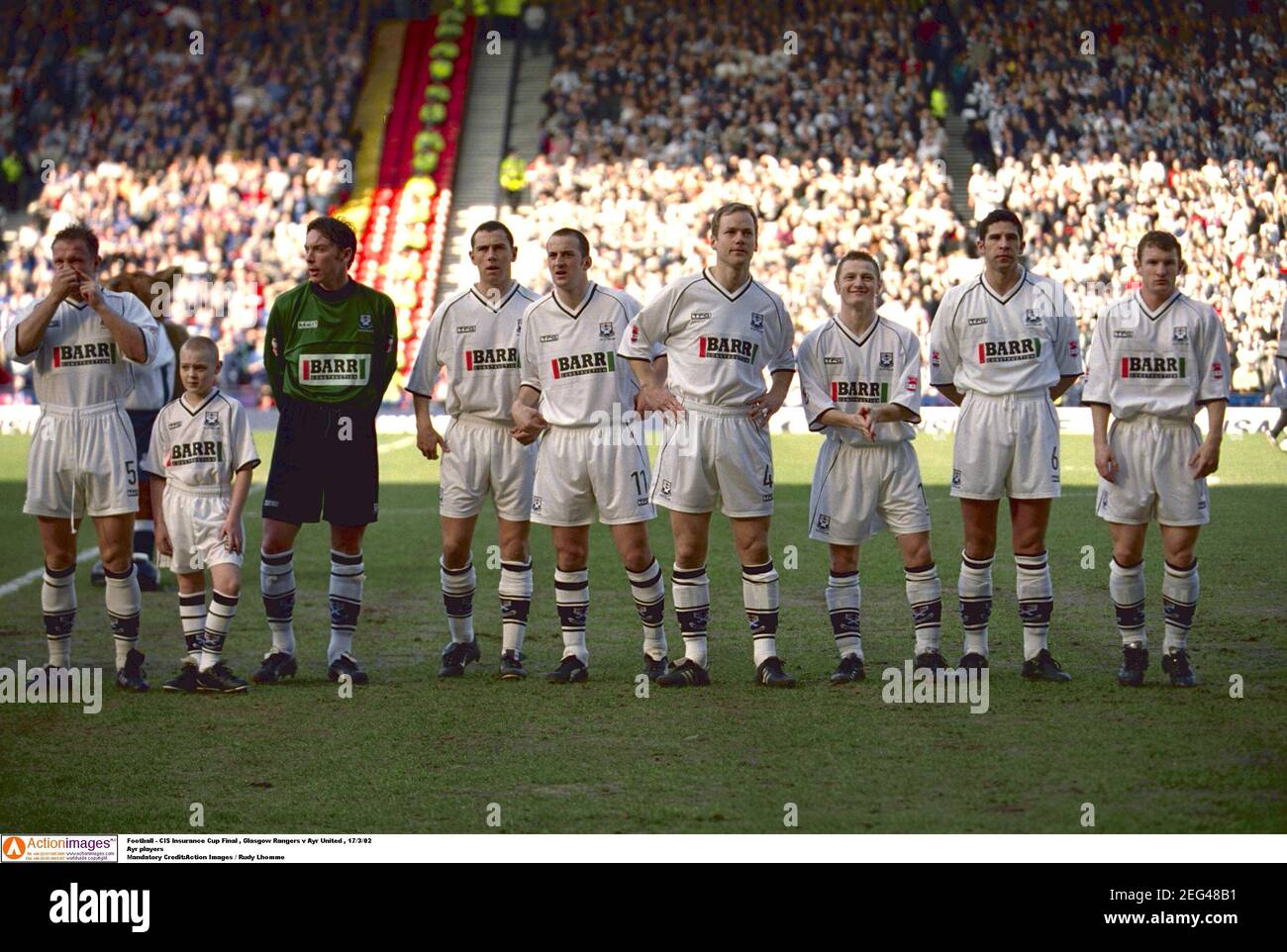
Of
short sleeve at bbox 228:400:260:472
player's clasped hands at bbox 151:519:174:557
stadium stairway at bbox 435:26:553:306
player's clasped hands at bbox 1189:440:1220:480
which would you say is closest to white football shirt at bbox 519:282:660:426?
short sleeve at bbox 228:400:260:472

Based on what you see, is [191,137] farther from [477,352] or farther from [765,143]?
[477,352]

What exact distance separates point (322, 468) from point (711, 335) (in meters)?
1.87

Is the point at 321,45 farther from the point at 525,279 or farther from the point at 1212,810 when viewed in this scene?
the point at 1212,810

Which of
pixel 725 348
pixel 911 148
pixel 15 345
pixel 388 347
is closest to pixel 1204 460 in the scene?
pixel 725 348

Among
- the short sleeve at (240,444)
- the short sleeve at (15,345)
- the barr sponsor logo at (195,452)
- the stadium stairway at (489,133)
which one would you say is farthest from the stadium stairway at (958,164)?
the short sleeve at (15,345)

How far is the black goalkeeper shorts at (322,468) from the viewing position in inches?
301

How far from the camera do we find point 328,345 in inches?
302

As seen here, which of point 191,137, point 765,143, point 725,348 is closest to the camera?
point 725,348

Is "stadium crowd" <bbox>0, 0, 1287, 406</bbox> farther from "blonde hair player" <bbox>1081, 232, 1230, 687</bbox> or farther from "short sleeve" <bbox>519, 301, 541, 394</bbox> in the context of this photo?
"short sleeve" <bbox>519, 301, 541, 394</bbox>

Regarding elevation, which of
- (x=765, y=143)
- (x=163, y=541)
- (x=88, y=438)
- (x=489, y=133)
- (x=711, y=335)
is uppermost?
(x=489, y=133)

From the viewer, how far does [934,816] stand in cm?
536

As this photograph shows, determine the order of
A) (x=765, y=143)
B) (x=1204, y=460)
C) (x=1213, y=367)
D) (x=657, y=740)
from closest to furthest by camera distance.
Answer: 1. (x=657, y=740)
2. (x=1204, y=460)
3. (x=1213, y=367)
4. (x=765, y=143)

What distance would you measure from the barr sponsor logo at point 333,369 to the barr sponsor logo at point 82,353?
849 millimetres

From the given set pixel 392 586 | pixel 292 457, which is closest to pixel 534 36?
pixel 392 586
